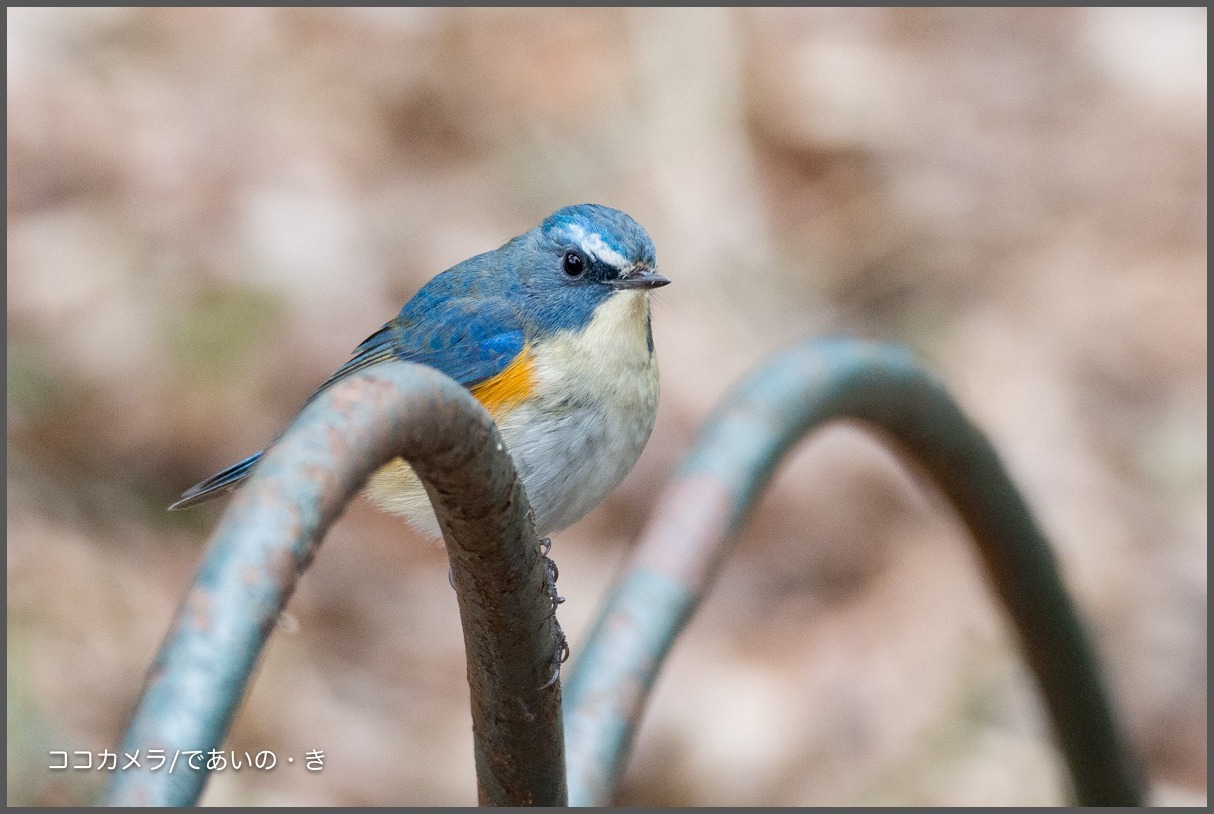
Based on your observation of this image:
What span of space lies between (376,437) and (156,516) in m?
3.68

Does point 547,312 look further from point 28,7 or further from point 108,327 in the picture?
point 28,7

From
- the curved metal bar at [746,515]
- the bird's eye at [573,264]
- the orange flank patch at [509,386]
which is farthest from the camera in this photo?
Answer: the bird's eye at [573,264]

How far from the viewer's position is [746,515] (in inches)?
96.7

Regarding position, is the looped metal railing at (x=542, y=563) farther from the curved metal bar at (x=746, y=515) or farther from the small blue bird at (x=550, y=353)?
the small blue bird at (x=550, y=353)

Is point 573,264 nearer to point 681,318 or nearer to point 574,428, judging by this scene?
point 574,428

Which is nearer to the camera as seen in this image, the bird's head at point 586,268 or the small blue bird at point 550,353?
the small blue bird at point 550,353

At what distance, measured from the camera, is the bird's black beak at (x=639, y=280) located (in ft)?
8.91

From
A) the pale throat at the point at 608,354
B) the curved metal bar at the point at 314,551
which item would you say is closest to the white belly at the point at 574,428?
the pale throat at the point at 608,354

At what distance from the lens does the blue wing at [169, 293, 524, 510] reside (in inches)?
108

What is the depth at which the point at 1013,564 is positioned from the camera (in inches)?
109

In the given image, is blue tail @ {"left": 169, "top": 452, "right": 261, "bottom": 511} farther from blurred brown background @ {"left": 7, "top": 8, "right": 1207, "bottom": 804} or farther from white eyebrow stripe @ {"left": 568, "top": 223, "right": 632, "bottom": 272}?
blurred brown background @ {"left": 7, "top": 8, "right": 1207, "bottom": 804}

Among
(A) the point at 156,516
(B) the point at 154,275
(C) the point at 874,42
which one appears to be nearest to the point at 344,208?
(B) the point at 154,275

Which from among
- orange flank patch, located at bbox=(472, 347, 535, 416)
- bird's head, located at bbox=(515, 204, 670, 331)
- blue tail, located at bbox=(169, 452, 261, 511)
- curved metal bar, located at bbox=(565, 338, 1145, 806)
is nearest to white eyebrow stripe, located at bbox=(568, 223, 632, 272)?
bird's head, located at bbox=(515, 204, 670, 331)

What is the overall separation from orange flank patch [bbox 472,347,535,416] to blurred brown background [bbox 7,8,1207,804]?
1.24 meters
